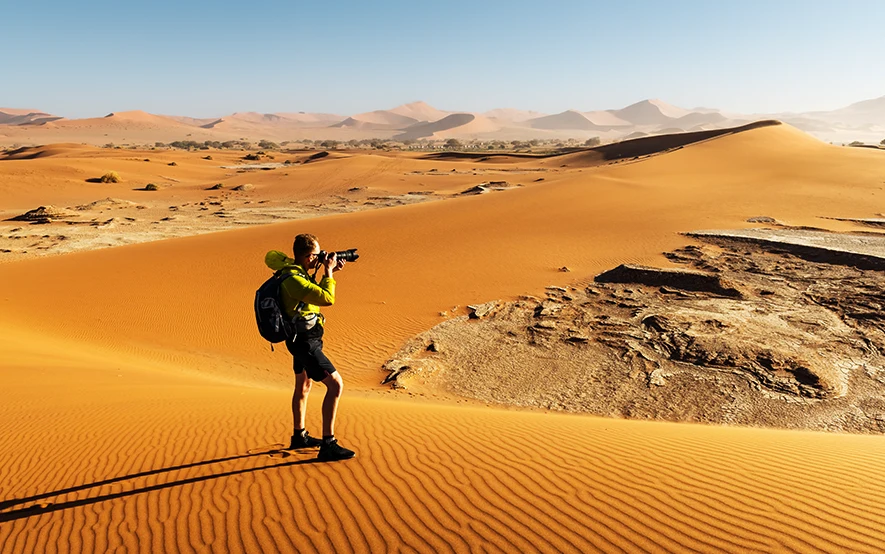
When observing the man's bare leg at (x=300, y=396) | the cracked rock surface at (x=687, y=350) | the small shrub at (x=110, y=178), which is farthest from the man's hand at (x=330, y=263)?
the small shrub at (x=110, y=178)

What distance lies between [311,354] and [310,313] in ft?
1.06

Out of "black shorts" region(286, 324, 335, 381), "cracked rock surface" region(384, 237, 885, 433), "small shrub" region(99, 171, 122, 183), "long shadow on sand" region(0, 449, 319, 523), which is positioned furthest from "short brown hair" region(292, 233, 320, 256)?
"small shrub" region(99, 171, 122, 183)

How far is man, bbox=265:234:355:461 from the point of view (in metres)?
4.04

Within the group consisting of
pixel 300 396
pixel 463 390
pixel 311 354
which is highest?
pixel 311 354

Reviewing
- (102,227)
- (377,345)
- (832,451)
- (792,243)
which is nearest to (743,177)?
(792,243)

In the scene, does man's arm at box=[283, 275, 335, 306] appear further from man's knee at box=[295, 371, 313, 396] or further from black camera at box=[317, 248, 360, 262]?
man's knee at box=[295, 371, 313, 396]

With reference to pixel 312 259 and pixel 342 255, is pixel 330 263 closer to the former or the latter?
pixel 312 259

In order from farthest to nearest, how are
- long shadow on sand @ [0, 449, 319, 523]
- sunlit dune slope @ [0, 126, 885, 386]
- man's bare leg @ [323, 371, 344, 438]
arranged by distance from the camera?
sunlit dune slope @ [0, 126, 885, 386], man's bare leg @ [323, 371, 344, 438], long shadow on sand @ [0, 449, 319, 523]

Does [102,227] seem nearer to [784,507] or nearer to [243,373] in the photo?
[243,373]

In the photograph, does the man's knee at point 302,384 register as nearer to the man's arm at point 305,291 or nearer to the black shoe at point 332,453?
the black shoe at point 332,453

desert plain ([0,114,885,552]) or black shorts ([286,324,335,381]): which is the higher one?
black shorts ([286,324,335,381])

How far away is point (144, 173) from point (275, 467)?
49.2m

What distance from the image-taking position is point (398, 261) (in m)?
16.3

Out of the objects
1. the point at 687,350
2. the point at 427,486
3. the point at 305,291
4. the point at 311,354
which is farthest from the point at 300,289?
the point at 687,350
